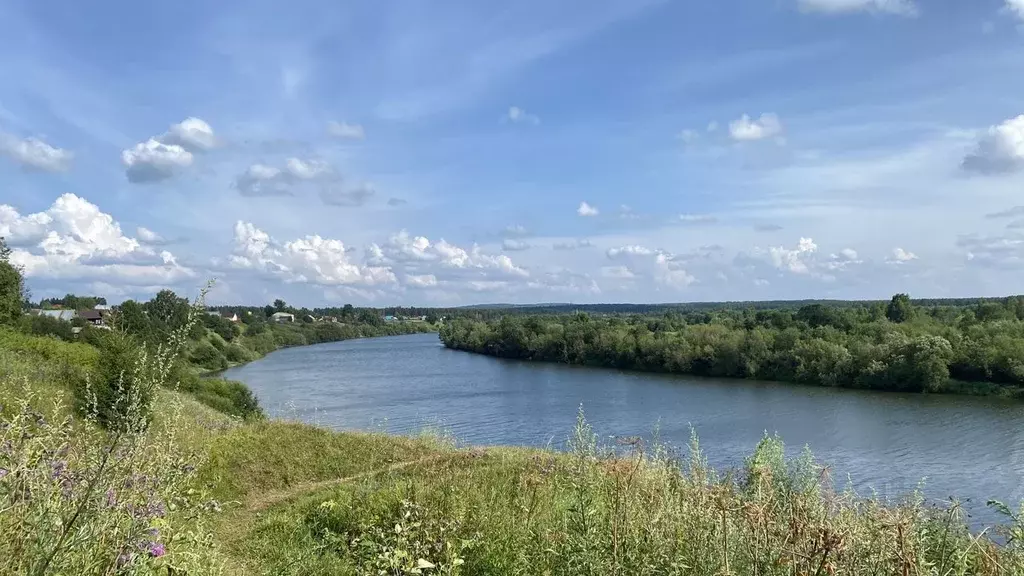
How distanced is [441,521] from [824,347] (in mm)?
46269

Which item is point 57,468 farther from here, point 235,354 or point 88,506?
point 235,354

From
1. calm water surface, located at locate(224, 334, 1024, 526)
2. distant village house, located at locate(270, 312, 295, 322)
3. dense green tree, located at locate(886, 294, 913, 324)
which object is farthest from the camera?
distant village house, located at locate(270, 312, 295, 322)

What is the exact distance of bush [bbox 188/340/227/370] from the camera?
5744 cm

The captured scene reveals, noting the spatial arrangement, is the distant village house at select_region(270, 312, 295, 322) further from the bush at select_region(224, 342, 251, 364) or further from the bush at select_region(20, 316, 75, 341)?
the bush at select_region(20, 316, 75, 341)

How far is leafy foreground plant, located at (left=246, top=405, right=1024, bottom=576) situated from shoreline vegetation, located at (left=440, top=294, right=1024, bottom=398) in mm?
40239

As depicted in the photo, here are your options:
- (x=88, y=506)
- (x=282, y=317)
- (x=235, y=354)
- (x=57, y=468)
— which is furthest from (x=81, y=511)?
(x=282, y=317)

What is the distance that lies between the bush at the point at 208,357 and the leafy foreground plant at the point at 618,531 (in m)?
54.8

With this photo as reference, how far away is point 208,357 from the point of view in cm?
6012

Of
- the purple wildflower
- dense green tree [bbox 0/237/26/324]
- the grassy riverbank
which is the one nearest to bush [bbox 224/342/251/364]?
dense green tree [bbox 0/237/26/324]

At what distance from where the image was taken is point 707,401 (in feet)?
123

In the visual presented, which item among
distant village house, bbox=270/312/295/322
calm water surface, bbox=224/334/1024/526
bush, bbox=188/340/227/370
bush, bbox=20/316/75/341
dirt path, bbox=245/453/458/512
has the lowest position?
calm water surface, bbox=224/334/1024/526

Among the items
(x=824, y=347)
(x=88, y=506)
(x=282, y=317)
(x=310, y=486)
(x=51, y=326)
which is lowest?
(x=824, y=347)

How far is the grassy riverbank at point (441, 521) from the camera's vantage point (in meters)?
2.46

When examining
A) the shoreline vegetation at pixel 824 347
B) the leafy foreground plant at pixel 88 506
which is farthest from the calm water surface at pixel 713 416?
the leafy foreground plant at pixel 88 506
